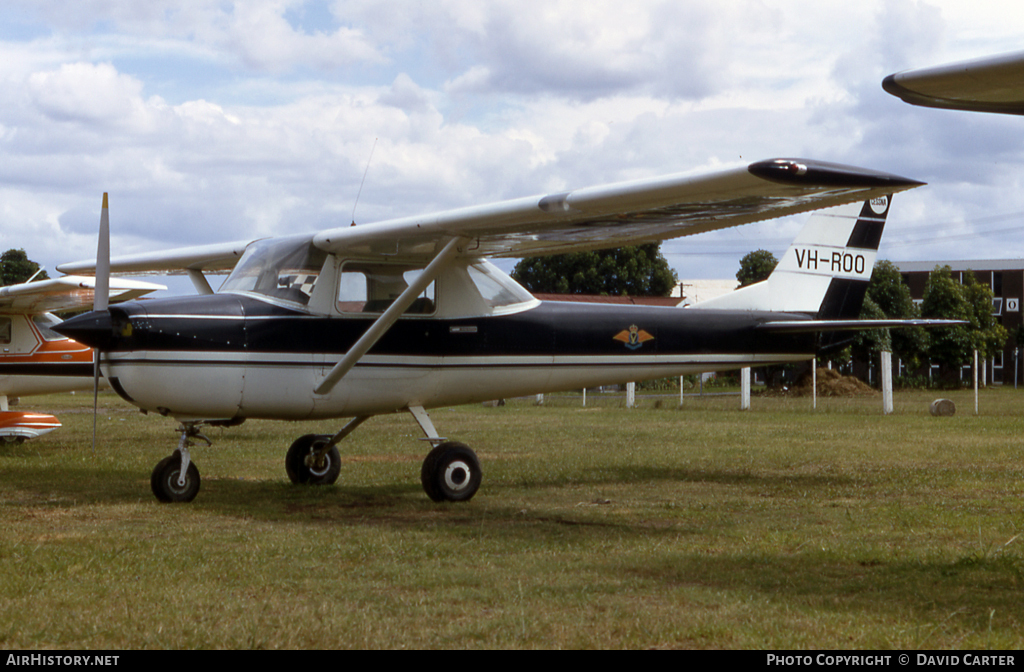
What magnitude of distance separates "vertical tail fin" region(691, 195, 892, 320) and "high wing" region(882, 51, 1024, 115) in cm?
826

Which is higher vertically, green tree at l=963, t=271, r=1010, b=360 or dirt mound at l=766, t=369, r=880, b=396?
green tree at l=963, t=271, r=1010, b=360

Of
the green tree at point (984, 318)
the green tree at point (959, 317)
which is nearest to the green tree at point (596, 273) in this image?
the green tree at point (959, 317)

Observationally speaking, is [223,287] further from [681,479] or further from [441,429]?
[441,429]

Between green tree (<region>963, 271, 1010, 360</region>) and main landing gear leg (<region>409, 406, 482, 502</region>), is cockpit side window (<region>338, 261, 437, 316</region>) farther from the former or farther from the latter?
green tree (<region>963, 271, 1010, 360</region>)

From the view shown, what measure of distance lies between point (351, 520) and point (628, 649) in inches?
172

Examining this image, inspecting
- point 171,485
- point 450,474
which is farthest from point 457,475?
point 171,485

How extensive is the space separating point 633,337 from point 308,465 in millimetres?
3863

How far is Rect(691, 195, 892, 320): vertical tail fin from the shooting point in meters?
12.3

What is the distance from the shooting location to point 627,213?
7.72 m

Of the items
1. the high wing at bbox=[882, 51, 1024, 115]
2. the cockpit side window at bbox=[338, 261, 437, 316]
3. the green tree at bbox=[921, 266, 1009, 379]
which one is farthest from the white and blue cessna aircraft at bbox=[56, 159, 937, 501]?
the green tree at bbox=[921, 266, 1009, 379]

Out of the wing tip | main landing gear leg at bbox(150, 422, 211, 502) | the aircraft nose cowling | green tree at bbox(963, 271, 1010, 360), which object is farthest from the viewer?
green tree at bbox(963, 271, 1010, 360)

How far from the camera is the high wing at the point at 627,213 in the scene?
603 cm

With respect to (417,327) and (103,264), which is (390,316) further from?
(103,264)

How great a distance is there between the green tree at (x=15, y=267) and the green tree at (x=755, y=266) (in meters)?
42.1
